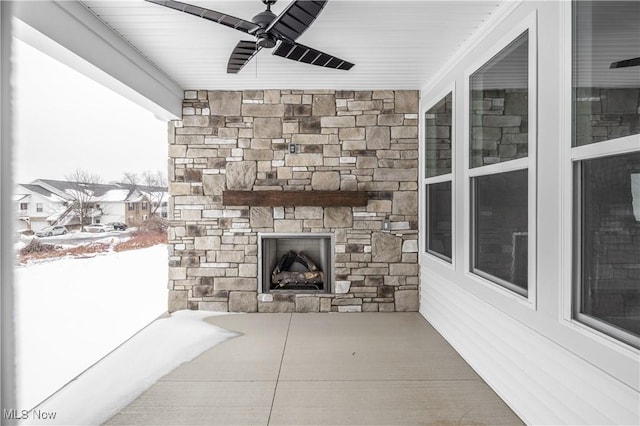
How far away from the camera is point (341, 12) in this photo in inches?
98.3

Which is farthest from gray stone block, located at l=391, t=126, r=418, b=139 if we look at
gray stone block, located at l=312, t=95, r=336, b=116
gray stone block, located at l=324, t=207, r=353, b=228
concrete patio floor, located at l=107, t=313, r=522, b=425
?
concrete patio floor, located at l=107, t=313, r=522, b=425

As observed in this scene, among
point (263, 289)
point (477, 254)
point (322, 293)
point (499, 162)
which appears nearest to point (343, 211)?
point (322, 293)

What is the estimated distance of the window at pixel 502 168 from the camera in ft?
7.21

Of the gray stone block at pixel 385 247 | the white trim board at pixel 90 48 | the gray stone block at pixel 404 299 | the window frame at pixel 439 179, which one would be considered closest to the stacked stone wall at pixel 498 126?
the window frame at pixel 439 179

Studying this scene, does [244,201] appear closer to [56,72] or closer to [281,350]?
[281,350]

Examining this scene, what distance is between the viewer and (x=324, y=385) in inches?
99.3

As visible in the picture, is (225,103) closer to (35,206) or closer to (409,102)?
(409,102)

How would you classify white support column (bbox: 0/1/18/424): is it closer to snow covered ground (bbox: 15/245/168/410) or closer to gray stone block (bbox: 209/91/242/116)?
snow covered ground (bbox: 15/245/168/410)

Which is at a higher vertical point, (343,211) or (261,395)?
(343,211)

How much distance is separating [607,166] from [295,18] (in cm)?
166

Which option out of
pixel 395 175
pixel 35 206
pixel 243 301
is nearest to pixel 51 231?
pixel 35 206

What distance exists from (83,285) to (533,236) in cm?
306

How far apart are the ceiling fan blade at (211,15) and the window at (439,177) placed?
1945 mm

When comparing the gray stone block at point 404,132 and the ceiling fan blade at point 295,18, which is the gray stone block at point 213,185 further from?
the ceiling fan blade at point 295,18
